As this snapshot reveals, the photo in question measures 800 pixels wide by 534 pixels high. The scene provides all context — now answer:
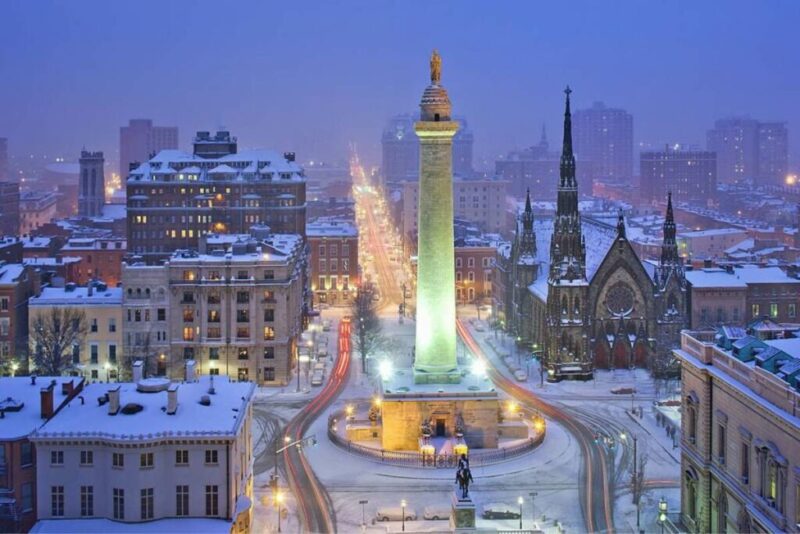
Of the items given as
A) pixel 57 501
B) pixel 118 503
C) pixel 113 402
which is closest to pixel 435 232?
pixel 113 402

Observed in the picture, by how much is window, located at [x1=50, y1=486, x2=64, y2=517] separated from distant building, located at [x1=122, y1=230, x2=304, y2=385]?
1794 inches

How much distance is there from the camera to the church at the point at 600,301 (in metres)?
103

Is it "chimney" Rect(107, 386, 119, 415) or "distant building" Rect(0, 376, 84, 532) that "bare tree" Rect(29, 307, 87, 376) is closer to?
"distant building" Rect(0, 376, 84, 532)

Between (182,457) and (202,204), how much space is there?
90775mm

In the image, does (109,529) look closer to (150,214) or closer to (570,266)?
Answer: (570,266)

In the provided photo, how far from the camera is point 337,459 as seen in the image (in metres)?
73.9

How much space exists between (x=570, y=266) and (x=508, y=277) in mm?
24759

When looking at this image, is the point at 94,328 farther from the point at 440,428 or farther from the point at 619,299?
the point at 619,299

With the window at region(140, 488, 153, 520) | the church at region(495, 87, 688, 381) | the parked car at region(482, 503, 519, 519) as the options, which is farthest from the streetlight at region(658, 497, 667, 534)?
the church at region(495, 87, 688, 381)

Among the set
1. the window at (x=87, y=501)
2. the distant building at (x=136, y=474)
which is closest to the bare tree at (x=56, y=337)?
the distant building at (x=136, y=474)

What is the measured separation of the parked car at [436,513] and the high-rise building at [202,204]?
263 feet

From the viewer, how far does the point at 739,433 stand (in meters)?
50.7

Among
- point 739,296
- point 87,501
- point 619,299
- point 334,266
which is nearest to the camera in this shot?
Answer: point 87,501

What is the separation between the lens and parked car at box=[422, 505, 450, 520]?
61.2 metres
